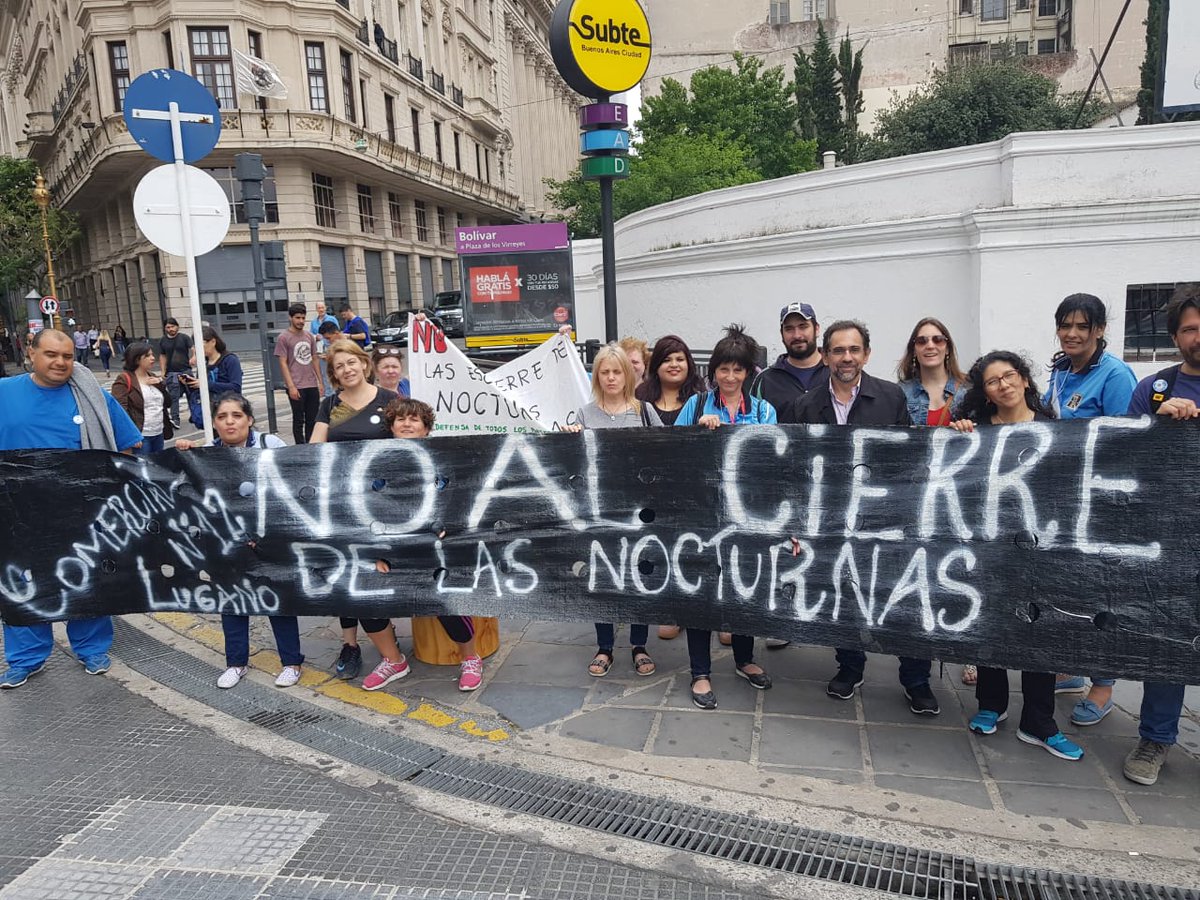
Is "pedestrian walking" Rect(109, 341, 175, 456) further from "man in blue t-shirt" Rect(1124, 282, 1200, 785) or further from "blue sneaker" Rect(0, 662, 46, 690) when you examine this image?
"man in blue t-shirt" Rect(1124, 282, 1200, 785)

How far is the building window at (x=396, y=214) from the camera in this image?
42.8 meters

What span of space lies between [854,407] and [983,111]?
105 ft

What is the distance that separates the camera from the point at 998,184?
38.4 feet

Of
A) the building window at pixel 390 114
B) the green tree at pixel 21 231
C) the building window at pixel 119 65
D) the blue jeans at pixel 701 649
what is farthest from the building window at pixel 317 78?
the blue jeans at pixel 701 649

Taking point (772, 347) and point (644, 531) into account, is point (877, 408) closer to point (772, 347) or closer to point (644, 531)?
point (644, 531)

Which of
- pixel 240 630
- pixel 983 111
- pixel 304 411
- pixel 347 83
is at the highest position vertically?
pixel 347 83

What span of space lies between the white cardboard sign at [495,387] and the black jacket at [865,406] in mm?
1493

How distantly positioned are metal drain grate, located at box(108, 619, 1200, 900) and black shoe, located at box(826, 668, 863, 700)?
1.08 meters

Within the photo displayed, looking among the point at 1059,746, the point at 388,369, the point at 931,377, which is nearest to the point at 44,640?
the point at 388,369

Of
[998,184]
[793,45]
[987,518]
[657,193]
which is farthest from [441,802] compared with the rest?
[793,45]

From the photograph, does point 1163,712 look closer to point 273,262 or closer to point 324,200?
point 273,262

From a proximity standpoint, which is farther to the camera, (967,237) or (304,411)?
(967,237)

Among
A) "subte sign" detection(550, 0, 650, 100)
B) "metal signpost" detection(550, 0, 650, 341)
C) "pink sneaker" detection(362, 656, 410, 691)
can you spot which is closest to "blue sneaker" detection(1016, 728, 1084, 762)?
"pink sneaker" detection(362, 656, 410, 691)

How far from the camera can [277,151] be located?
3359cm
